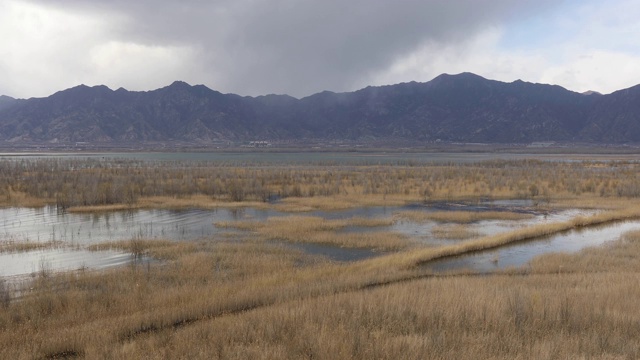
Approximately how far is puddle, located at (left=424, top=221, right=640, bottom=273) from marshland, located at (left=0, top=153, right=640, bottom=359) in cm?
16

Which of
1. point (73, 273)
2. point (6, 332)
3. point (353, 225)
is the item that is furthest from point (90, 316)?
point (353, 225)

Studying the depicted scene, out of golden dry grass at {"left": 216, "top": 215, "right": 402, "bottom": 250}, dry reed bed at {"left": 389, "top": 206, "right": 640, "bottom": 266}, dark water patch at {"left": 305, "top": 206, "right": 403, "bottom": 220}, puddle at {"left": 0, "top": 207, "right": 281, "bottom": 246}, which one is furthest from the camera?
dark water patch at {"left": 305, "top": 206, "right": 403, "bottom": 220}

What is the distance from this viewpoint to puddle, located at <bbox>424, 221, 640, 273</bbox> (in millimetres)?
19281

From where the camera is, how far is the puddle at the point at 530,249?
759 inches

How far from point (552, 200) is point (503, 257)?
2610 cm

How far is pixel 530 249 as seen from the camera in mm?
22844

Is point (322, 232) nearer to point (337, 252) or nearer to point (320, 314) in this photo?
point (337, 252)

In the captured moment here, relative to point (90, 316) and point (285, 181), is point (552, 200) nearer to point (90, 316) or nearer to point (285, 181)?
point (285, 181)

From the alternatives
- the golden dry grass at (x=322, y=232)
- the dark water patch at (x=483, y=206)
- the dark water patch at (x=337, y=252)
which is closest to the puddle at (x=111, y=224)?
the golden dry grass at (x=322, y=232)

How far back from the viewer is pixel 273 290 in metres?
13.6

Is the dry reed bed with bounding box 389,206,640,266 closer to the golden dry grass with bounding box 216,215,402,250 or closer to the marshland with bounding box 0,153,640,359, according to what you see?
the marshland with bounding box 0,153,640,359

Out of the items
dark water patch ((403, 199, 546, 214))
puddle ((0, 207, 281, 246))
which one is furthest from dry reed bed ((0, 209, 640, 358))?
dark water patch ((403, 199, 546, 214))

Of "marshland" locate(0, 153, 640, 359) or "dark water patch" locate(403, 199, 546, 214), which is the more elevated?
"marshland" locate(0, 153, 640, 359)

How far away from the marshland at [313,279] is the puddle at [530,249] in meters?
0.16
